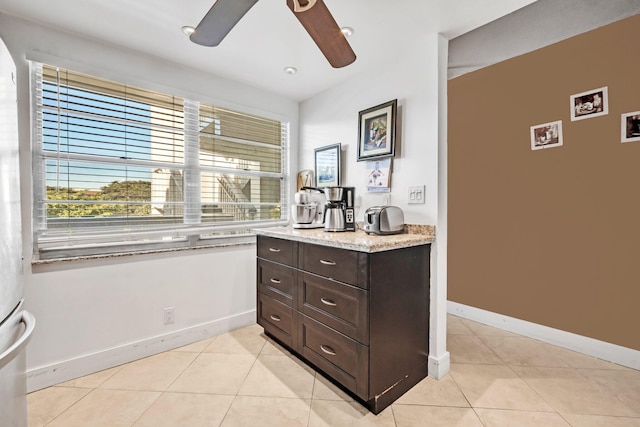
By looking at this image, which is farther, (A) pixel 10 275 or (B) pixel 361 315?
(B) pixel 361 315

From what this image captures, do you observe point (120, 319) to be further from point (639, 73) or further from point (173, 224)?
point (639, 73)

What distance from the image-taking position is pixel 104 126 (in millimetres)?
1947

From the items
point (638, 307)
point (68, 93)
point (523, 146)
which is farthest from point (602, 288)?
point (68, 93)

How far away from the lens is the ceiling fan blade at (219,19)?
118cm

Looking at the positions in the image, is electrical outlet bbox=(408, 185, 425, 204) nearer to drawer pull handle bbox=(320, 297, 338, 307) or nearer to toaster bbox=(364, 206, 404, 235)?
toaster bbox=(364, 206, 404, 235)

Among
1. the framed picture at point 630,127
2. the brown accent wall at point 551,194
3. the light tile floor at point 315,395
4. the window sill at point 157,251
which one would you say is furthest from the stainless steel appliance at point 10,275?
the framed picture at point 630,127

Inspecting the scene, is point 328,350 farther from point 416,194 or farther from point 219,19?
point 219,19

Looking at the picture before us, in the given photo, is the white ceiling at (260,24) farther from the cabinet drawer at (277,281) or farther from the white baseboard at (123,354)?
the white baseboard at (123,354)

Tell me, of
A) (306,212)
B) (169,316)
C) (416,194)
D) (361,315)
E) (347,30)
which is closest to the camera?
(361,315)

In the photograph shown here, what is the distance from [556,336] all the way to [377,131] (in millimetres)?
2086

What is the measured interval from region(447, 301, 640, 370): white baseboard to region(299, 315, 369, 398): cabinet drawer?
1.68 meters

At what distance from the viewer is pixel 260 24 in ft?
5.66

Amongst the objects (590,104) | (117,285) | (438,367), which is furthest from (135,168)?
(590,104)

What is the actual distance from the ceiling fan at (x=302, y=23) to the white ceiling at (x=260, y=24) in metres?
0.29
